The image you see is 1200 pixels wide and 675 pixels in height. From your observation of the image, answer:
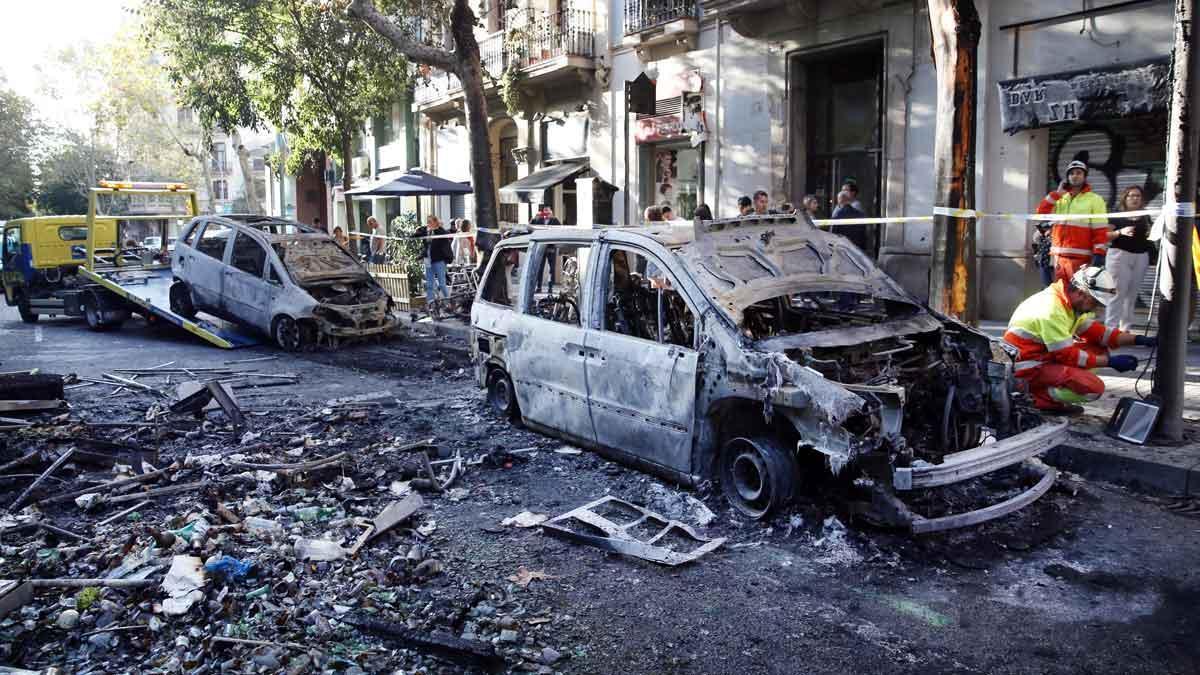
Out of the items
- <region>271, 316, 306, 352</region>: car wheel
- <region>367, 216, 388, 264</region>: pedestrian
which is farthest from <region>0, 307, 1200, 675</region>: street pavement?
<region>367, 216, 388, 264</region>: pedestrian

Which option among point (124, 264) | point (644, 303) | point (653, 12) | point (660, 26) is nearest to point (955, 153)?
point (644, 303)

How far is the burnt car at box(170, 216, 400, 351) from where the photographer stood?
12.1 meters

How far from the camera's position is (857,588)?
4.24 metres

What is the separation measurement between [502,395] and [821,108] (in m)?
10.8

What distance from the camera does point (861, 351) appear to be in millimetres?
5316

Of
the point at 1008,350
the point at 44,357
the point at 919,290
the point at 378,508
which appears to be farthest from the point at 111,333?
the point at 1008,350

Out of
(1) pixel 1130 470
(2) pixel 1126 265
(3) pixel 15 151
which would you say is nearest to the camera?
Answer: (1) pixel 1130 470

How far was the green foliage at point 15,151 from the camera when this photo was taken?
44.9 metres

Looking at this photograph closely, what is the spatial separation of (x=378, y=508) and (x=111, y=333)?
11.5 m

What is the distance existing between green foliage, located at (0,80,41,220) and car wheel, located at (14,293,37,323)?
34.0 metres

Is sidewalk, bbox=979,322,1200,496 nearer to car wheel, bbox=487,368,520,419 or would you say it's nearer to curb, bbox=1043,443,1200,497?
curb, bbox=1043,443,1200,497

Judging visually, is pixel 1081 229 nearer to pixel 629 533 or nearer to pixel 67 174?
pixel 629 533

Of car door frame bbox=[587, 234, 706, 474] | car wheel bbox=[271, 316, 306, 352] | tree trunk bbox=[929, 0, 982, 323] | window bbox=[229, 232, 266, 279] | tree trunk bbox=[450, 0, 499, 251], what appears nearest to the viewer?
car door frame bbox=[587, 234, 706, 474]

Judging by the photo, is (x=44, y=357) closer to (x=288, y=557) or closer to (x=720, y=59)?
(x=288, y=557)
